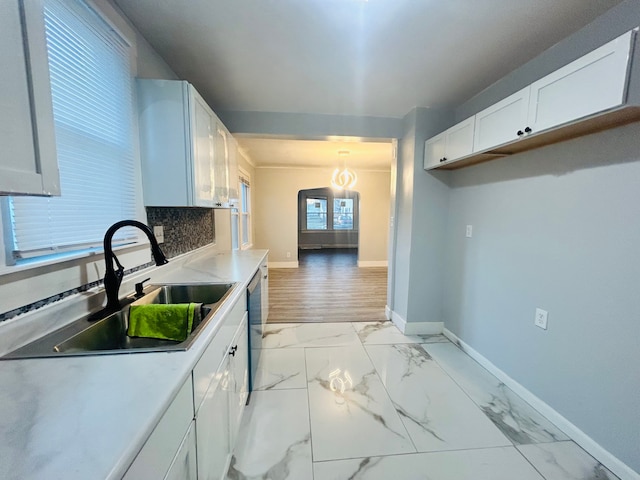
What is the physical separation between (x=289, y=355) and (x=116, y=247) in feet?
5.55

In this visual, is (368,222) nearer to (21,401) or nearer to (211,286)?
(211,286)

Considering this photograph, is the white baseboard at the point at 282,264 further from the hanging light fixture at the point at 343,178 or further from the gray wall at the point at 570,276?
the gray wall at the point at 570,276

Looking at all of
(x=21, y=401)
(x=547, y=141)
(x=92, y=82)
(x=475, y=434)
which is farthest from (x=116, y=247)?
(x=547, y=141)

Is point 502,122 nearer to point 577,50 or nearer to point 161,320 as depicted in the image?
point 577,50

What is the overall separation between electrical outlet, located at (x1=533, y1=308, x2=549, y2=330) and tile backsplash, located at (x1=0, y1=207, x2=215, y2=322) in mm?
2639

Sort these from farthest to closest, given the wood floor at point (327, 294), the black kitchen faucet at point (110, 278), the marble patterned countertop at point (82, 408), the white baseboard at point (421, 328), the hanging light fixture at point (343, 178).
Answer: the hanging light fixture at point (343, 178) → the wood floor at point (327, 294) → the white baseboard at point (421, 328) → the black kitchen faucet at point (110, 278) → the marble patterned countertop at point (82, 408)

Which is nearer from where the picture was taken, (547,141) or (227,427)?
(227,427)

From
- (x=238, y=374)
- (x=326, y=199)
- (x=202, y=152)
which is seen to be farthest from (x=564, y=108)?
(x=326, y=199)

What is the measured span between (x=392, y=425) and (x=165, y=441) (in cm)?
147

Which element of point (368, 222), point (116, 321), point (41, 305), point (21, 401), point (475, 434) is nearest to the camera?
point (21, 401)

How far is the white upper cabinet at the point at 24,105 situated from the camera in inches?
23.0

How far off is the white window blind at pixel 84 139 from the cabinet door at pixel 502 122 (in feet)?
7.57

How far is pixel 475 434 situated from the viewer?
1624 mm

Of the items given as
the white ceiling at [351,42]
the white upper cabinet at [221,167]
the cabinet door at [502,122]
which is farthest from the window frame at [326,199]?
the cabinet door at [502,122]
